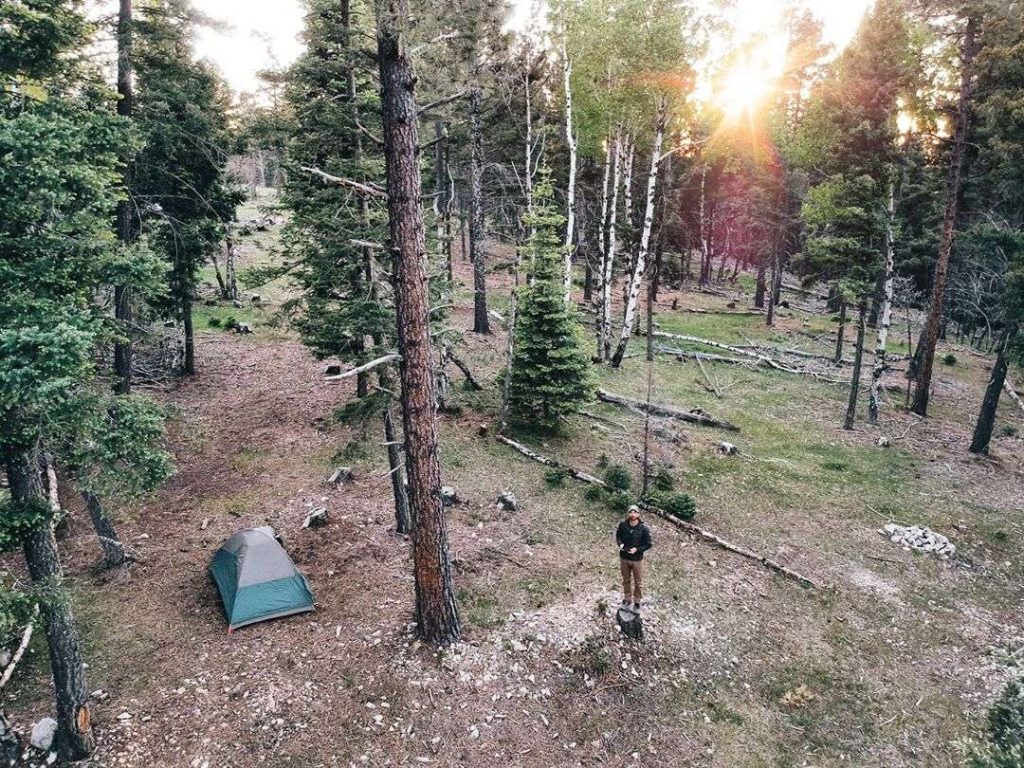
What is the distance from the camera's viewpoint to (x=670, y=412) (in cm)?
2109

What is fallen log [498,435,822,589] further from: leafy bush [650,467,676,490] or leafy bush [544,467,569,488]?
leafy bush [650,467,676,490]

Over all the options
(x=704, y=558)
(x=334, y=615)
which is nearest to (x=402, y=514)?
(x=334, y=615)

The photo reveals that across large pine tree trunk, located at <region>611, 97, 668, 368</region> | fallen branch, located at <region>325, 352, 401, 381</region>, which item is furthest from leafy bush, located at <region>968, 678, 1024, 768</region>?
large pine tree trunk, located at <region>611, 97, 668, 368</region>

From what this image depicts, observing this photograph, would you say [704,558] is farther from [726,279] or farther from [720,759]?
[726,279]

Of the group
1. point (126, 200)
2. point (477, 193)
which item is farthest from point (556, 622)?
Answer: point (477, 193)

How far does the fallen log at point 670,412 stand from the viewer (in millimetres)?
20562

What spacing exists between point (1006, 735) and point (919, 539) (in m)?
8.41

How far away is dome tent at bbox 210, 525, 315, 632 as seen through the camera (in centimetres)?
1064

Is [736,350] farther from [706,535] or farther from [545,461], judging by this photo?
[706,535]

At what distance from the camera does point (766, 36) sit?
23359 millimetres

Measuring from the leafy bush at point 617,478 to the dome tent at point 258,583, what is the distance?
8083mm

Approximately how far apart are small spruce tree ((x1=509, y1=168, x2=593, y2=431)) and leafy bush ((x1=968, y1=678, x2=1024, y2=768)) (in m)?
12.1

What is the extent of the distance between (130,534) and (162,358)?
38.1 feet

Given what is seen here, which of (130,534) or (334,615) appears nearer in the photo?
(334,615)
